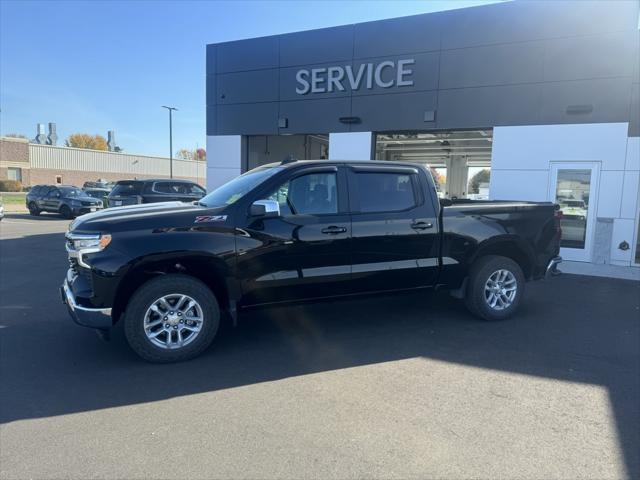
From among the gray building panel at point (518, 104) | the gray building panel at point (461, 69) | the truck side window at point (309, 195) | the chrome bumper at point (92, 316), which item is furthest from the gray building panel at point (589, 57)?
the chrome bumper at point (92, 316)

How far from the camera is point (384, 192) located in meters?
5.46

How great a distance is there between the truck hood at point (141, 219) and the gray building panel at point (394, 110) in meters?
8.28

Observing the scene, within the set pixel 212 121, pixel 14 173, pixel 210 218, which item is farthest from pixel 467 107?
pixel 14 173

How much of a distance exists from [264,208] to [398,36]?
29.2 feet

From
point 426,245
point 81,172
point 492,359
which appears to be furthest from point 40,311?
point 81,172

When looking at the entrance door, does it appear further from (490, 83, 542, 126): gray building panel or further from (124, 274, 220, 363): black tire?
(124, 274, 220, 363): black tire

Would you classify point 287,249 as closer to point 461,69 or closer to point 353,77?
point 461,69

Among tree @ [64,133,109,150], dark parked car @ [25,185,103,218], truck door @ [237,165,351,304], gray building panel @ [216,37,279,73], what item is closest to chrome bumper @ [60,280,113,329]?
truck door @ [237,165,351,304]

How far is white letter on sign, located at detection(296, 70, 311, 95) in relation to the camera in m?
12.9

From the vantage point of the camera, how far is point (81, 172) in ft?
197

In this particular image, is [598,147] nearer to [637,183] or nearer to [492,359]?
[637,183]

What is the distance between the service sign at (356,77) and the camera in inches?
460

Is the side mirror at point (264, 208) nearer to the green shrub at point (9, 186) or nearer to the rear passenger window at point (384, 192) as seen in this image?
the rear passenger window at point (384, 192)

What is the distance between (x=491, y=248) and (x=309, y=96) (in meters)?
8.40
